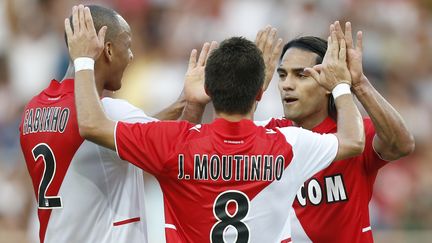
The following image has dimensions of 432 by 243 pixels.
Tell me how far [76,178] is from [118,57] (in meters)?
0.78

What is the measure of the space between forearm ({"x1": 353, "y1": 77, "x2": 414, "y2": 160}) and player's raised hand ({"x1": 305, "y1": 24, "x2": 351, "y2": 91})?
0.24 metres

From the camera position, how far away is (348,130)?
5.75 meters

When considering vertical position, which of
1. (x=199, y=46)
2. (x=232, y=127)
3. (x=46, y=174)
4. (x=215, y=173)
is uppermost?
(x=199, y=46)

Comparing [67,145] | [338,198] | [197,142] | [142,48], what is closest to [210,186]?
[197,142]

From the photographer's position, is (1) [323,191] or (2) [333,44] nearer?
(2) [333,44]

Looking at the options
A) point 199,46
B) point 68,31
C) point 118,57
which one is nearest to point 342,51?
point 118,57

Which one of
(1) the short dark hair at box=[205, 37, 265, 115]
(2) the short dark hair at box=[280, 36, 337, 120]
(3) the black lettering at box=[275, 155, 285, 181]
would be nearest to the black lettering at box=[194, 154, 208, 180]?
(1) the short dark hair at box=[205, 37, 265, 115]

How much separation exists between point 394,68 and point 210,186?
A: 859 cm

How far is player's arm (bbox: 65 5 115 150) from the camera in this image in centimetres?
545

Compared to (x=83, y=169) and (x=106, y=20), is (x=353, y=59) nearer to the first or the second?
(x=106, y=20)

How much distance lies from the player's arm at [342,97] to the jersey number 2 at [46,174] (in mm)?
1674

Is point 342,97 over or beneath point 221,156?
over

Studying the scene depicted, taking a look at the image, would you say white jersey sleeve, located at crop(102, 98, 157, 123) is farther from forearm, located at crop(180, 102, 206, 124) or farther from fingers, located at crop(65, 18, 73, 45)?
fingers, located at crop(65, 18, 73, 45)

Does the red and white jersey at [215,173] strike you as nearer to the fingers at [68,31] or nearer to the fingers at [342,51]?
the fingers at [68,31]
